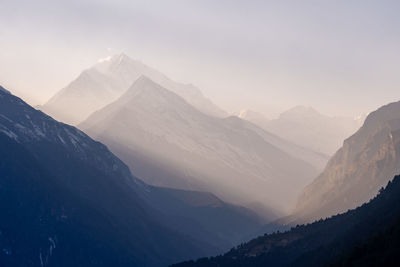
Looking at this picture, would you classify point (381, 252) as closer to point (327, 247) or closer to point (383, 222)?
point (383, 222)

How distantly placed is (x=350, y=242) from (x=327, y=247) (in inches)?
589

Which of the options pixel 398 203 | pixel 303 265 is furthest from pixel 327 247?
pixel 398 203

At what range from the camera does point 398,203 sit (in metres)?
196

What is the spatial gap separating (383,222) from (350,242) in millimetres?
13013

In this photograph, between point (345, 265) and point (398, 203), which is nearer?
point (345, 265)

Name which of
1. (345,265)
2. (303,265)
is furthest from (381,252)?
(303,265)

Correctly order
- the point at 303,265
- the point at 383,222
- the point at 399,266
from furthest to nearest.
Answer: the point at 303,265 → the point at 383,222 → the point at 399,266

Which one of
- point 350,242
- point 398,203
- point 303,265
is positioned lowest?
point 303,265

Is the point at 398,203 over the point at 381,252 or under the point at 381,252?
over

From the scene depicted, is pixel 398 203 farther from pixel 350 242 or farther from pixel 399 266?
pixel 399 266

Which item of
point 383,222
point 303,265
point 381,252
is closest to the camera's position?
point 381,252

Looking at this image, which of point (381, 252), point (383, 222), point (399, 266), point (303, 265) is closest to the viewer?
point (399, 266)

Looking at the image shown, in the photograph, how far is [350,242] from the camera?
7254 inches

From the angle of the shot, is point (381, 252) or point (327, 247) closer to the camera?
point (381, 252)
